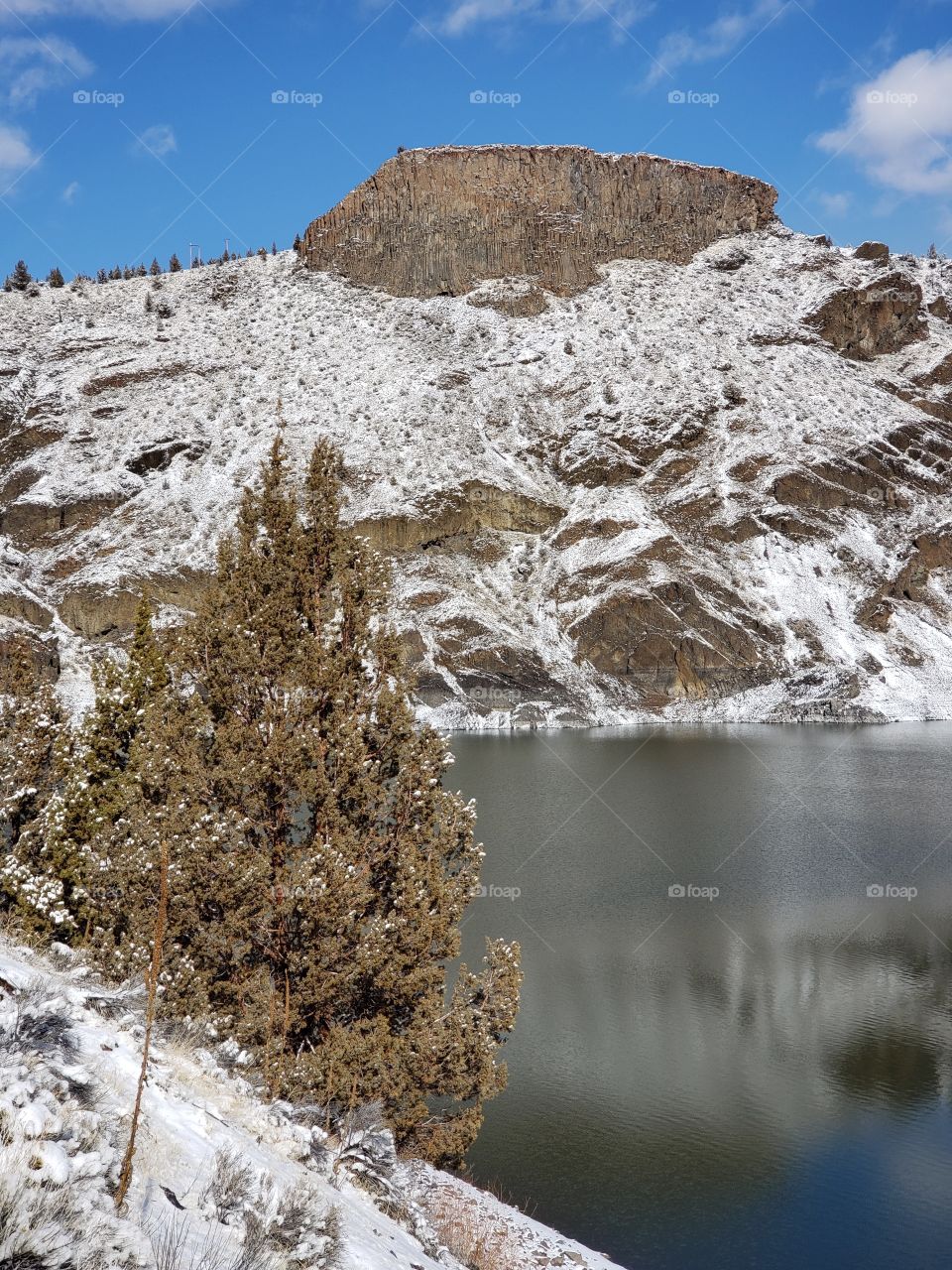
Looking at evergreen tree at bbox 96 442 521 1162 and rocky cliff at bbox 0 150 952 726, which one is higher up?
rocky cliff at bbox 0 150 952 726

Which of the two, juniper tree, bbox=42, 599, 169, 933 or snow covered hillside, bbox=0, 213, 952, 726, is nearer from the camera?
juniper tree, bbox=42, 599, 169, 933

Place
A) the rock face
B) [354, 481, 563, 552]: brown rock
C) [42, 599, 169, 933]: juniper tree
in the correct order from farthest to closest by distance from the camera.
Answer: the rock face → [354, 481, 563, 552]: brown rock → [42, 599, 169, 933]: juniper tree

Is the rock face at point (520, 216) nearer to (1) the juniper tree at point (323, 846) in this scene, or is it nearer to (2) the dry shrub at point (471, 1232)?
(1) the juniper tree at point (323, 846)

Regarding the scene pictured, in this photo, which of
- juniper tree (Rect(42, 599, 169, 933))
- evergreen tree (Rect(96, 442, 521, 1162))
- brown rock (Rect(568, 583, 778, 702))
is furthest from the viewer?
brown rock (Rect(568, 583, 778, 702))

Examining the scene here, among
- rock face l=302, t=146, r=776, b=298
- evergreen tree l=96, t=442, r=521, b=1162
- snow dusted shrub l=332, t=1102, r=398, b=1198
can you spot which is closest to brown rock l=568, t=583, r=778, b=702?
rock face l=302, t=146, r=776, b=298

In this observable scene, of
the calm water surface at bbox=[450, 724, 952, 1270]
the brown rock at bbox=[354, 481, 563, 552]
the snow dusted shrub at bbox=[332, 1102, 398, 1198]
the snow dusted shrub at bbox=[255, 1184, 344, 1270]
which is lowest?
the calm water surface at bbox=[450, 724, 952, 1270]

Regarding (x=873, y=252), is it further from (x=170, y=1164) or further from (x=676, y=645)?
(x=170, y=1164)

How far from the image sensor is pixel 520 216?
143000 millimetres

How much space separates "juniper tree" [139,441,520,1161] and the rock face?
138 meters

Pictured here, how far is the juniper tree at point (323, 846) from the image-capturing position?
1059cm

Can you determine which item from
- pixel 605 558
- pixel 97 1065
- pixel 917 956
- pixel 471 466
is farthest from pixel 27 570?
pixel 97 1065

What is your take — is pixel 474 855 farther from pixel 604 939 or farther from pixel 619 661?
pixel 619 661

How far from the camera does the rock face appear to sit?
142000 millimetres

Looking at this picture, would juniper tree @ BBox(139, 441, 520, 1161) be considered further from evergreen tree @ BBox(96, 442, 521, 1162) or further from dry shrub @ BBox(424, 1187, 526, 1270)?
dry shrub @ BBox(424, 1187, 526, 1270)
